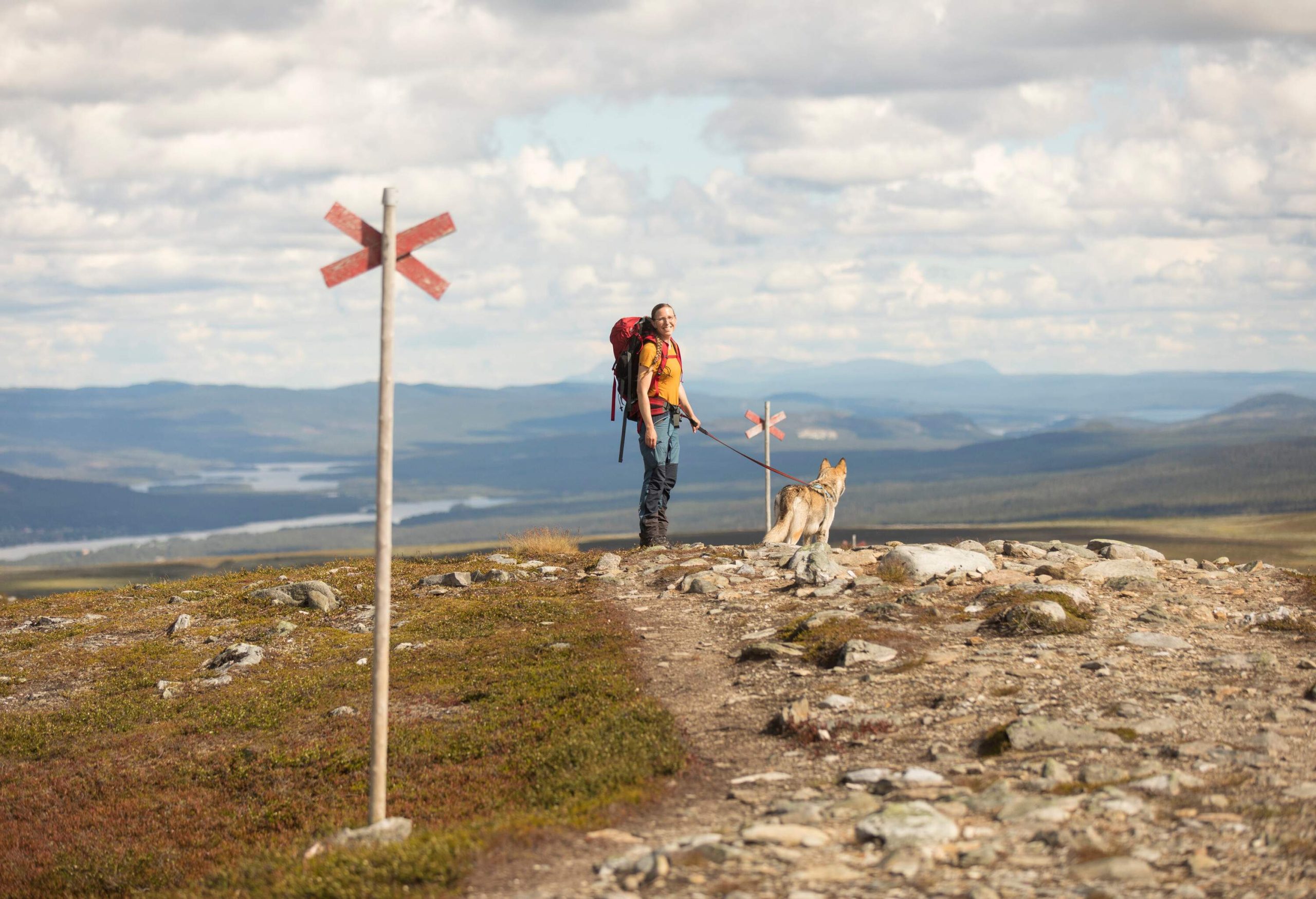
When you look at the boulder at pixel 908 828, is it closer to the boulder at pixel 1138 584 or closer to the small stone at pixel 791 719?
the small stone at pixel 791 719

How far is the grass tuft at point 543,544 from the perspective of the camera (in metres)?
24.3

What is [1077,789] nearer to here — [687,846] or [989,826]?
[989,826]

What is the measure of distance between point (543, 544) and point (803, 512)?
612 cm

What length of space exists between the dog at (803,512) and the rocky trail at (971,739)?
3036 millimetres

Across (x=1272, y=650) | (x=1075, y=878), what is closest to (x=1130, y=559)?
(x=1272, y=650)

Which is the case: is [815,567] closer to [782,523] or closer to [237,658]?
[782,523]

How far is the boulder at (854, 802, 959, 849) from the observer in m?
7.79

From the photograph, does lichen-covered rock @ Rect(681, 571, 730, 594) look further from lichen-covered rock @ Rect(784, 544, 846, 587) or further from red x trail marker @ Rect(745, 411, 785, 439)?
red x trail marker @ Rect(745, 411, 785, 439)

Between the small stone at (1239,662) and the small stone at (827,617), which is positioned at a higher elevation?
the small stone at (1239,662)

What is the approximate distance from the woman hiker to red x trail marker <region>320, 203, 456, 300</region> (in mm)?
9120

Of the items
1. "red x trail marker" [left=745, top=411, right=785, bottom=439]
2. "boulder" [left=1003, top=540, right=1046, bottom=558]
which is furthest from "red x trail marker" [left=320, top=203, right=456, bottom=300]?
"red x trail marker" [left=745, top=411, right=785, bottom=439]

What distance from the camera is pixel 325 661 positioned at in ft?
54.5

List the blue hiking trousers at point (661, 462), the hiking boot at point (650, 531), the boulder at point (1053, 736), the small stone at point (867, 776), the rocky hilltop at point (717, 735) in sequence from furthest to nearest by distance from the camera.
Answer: the hiking boot at point (650, 531) → the blue hiking trousers at point (661, 462) → the boulder at point (1053, 736) → the small stone at point (867, 776) → the rocky hilltop at point (717, 735)

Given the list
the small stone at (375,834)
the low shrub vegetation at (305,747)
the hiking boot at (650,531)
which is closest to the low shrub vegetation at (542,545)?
the hiking boot at (650,531)
